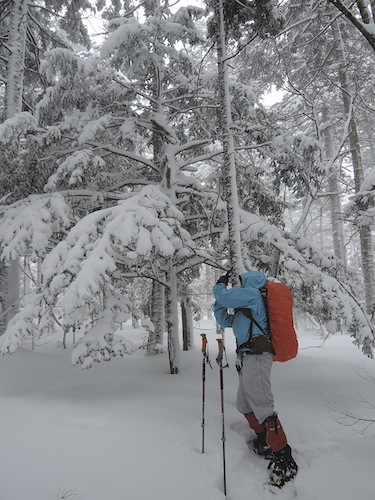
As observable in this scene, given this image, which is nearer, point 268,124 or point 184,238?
point 184,238

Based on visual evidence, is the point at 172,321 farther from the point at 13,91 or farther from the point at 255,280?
the point at 13,91

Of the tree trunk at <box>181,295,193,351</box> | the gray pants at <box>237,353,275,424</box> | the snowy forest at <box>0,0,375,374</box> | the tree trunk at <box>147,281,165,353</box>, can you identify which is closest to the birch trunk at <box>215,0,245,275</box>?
the snowy forest at <box>0,0,375,374</box>

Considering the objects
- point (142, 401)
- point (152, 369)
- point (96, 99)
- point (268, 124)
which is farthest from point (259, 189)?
point (142, 401)

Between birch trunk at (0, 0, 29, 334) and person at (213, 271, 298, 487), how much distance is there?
20.8ft

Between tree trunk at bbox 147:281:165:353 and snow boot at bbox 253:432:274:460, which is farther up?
tree trunk at bbox 147:281:165:353

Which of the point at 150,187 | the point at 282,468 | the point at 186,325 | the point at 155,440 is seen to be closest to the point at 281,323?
the point at 282,468

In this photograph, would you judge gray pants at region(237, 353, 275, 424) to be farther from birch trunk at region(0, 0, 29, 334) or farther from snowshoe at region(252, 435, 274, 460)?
birch trunk at region(0, 0, 29, 334)

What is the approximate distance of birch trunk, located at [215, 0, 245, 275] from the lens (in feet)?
19.6

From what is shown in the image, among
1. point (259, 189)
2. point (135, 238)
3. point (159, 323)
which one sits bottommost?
point (159, 323)

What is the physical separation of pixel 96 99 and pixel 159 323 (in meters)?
6.57

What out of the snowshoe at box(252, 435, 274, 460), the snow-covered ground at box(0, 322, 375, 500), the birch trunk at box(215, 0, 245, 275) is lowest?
the snowshoe at box(252, 435, 274, 460)

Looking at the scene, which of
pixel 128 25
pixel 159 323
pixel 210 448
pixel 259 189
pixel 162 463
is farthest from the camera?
pixel 159 323

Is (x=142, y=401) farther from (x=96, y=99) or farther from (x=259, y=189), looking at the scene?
(x=96, y=99)

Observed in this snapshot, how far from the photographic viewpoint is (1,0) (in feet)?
30.4
